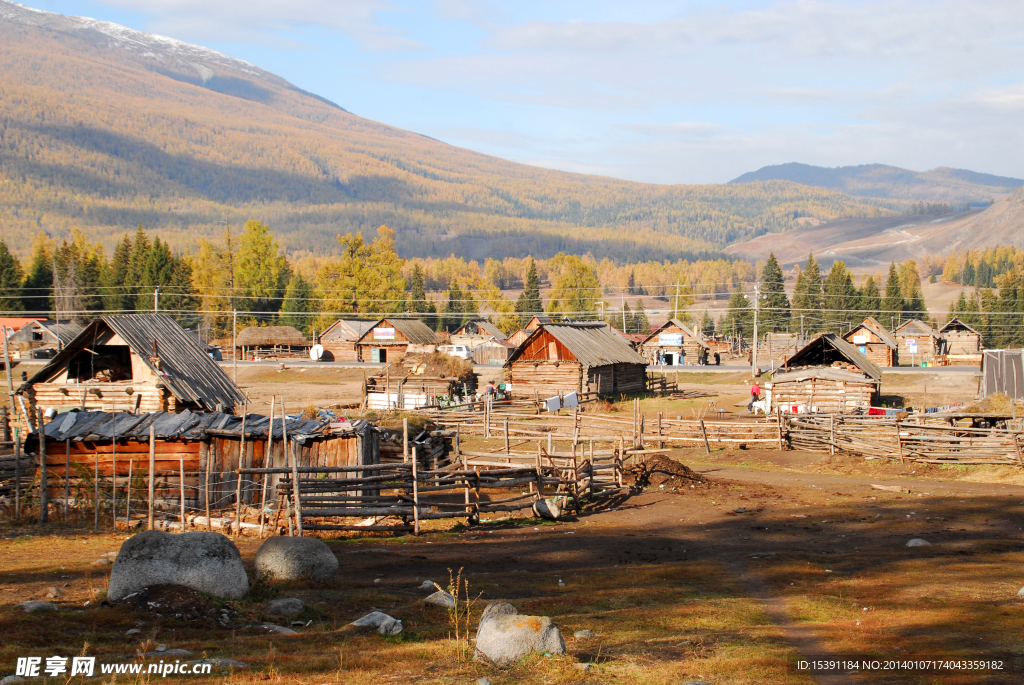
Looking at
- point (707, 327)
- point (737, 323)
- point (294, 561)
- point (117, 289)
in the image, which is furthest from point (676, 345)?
point (294, 561)

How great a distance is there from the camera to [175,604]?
30.4 feet

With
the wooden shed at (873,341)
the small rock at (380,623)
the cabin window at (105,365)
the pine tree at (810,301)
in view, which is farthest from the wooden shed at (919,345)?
the small rock at (380,623)

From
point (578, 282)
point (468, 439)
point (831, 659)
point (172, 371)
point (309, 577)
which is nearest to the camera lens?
point (831, 659)

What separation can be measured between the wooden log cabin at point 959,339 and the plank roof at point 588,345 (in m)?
51.4

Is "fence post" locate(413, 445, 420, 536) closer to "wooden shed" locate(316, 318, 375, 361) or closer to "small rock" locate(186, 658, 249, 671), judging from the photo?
"small rock" locate(186, 658, 249, 671)

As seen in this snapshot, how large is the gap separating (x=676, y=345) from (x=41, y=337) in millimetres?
63972

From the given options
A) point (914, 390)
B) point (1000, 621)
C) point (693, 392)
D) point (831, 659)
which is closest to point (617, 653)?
point (831, 659)

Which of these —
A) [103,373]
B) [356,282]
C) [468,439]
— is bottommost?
[468,439]

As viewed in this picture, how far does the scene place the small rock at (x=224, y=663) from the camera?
7371 mm

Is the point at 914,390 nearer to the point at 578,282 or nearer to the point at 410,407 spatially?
the point at 410,407

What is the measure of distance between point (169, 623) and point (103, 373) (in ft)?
72.9

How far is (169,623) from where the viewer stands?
8.93 meters

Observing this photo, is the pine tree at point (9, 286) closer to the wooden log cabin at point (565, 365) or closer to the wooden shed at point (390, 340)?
the wooden shed at point (390, 340)

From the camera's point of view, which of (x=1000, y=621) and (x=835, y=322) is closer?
(x=1000, y=621)
